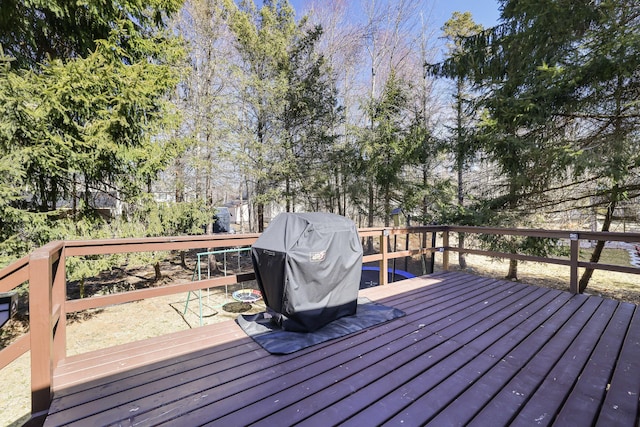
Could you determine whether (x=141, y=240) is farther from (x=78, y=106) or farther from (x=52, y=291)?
(x=78, y=106)

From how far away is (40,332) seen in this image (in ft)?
5.43

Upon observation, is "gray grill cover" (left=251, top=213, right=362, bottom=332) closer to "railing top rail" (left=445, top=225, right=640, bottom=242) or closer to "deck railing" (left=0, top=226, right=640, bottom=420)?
"deck railing" (left=0, top=226, right=640, bottom=420)

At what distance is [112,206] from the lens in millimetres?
5605

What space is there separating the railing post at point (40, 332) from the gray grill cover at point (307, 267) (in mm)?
1228

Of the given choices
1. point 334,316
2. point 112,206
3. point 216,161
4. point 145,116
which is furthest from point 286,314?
point 216,161

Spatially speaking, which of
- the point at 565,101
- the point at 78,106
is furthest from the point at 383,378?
the point at 565,101

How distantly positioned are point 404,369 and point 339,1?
13.0m

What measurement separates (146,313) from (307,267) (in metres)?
5.75

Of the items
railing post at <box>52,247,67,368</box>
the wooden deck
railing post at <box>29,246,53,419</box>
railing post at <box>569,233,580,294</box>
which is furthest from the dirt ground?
railing post at <box>569,233,580,294</box>

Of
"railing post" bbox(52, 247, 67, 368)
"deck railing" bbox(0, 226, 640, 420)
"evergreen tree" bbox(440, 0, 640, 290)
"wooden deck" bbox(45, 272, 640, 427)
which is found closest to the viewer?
"wooden deck" bbox(45, 272, 640, 427)

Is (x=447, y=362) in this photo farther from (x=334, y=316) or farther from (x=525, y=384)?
Answer: (x=334, y=316)

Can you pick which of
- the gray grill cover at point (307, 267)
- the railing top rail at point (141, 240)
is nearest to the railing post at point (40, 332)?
the railing top rail at point (141, 240)

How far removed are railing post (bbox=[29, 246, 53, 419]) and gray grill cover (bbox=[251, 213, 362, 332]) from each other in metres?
1.23

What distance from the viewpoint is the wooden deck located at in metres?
1.45
